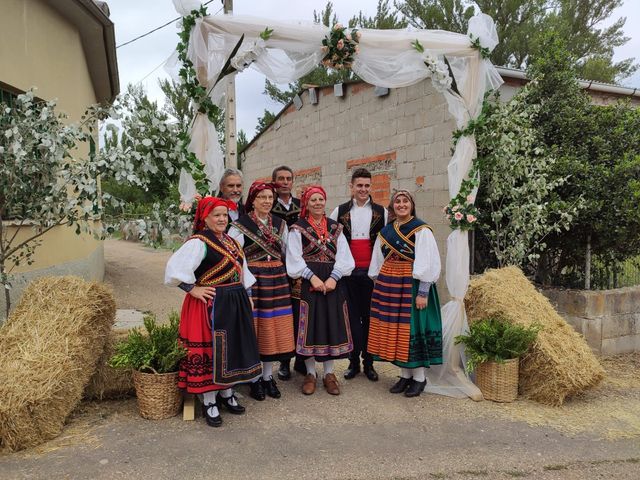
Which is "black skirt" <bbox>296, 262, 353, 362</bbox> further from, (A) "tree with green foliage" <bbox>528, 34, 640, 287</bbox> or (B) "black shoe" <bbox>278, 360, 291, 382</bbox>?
(A) "tree with green foliage" <bbox>528, 34, 640, 287</bbox>

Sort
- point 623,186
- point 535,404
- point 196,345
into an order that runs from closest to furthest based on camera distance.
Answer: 1. point 196,345
2. point 535,404
3. point 623,186

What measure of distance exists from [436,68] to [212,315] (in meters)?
2.92

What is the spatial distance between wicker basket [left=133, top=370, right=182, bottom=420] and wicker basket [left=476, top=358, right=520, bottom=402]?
248 cm

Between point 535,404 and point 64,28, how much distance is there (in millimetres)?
7029

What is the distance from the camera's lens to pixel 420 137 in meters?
6.85

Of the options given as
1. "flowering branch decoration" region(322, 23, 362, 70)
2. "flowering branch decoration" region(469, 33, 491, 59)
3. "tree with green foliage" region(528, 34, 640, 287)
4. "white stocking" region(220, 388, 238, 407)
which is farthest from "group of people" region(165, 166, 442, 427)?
"tree with green foliage" region(528, 34, 640, 287)

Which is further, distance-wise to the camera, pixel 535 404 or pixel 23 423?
pixel 535 404

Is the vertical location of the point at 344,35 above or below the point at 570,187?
above

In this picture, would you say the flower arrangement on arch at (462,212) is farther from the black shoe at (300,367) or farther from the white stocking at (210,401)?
the white stocking at (210,401)

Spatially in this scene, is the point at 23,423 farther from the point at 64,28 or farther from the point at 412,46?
the point at 64,28

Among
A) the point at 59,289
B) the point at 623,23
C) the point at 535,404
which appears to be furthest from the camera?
the point at 623,23

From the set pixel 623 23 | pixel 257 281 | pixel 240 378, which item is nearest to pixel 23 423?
pixel 240 378

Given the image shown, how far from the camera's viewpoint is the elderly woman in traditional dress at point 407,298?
4070 mm

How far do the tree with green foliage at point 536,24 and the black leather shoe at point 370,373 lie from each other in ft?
45.7
